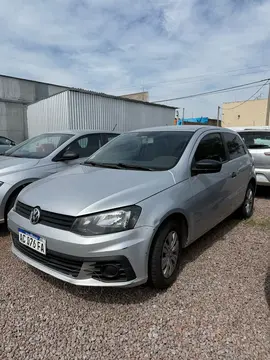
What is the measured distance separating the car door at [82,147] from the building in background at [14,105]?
49.9 ft

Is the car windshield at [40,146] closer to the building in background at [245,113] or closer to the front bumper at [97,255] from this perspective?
the front bumper at [97,255]

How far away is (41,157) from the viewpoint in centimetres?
436

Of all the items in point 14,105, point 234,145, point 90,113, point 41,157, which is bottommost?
point 41,157

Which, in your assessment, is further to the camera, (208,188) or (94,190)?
(208,188)

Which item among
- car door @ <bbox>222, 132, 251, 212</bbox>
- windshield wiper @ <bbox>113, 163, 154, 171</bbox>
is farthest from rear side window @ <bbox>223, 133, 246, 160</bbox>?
windshield wiper @ <bbox>113, 163, 154, 171</bbox>

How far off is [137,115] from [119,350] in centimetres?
1562

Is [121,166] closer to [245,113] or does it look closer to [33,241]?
[33,241]

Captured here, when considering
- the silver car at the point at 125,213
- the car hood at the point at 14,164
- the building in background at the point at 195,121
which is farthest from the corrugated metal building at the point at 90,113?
the silver car at the point at 125,213

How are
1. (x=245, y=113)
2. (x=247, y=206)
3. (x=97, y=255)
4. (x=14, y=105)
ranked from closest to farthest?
(x=97, y=255) → (x=247, y=206) → (x=14, y=105) → (x=245, y=113)

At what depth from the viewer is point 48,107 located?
14.5 m

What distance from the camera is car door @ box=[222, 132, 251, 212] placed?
374 cm

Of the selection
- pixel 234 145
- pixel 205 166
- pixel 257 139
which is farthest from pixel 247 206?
pixel 257 139

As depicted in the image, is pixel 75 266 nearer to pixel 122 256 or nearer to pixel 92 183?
pixel 122 256

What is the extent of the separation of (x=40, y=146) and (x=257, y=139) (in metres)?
4.66
